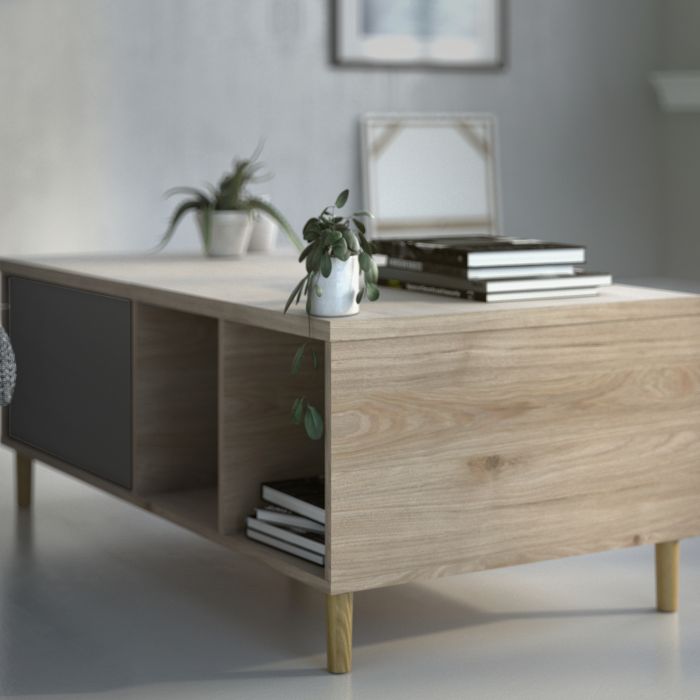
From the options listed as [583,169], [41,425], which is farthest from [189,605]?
[583,169]

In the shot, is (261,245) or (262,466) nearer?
(262,466)

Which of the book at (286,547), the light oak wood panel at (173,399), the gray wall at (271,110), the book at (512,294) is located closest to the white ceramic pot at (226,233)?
the light oak wood panel at (173,399)

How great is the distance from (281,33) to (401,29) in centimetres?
59

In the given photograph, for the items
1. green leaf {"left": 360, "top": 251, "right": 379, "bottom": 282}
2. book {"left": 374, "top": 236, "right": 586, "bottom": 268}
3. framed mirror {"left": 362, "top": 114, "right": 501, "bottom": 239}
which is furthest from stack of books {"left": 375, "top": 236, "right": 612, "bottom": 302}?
framed mirror {"left": 362, "top": 114, "right": 501, "bottom": 239}

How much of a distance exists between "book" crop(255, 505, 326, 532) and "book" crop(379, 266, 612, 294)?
44 cm

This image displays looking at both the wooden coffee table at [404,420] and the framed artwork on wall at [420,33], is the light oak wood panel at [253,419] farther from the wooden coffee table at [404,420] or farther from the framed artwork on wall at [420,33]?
the framed artwork on wall at [420,33]

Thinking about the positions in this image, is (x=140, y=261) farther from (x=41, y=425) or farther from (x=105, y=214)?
(x=105, y=214)

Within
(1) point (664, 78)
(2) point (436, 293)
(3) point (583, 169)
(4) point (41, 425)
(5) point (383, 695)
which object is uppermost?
(1) point (664, 78)

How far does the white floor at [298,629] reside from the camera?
6.04 ft

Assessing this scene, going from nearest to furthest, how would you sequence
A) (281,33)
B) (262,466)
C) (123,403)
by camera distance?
1. (262,466)
2. (123,403)
3. (281,33)

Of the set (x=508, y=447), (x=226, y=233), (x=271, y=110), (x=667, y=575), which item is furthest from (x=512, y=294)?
(x=271, y=110)

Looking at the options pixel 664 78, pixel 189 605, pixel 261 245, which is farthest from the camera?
pixel 664 78

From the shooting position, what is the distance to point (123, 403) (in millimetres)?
2361

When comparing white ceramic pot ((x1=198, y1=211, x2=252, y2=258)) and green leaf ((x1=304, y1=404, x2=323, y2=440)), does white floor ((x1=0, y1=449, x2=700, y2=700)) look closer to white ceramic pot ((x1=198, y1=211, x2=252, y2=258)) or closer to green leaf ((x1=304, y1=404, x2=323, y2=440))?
green leaf ((x1=304, y1=404, x2=323, y2=440))
